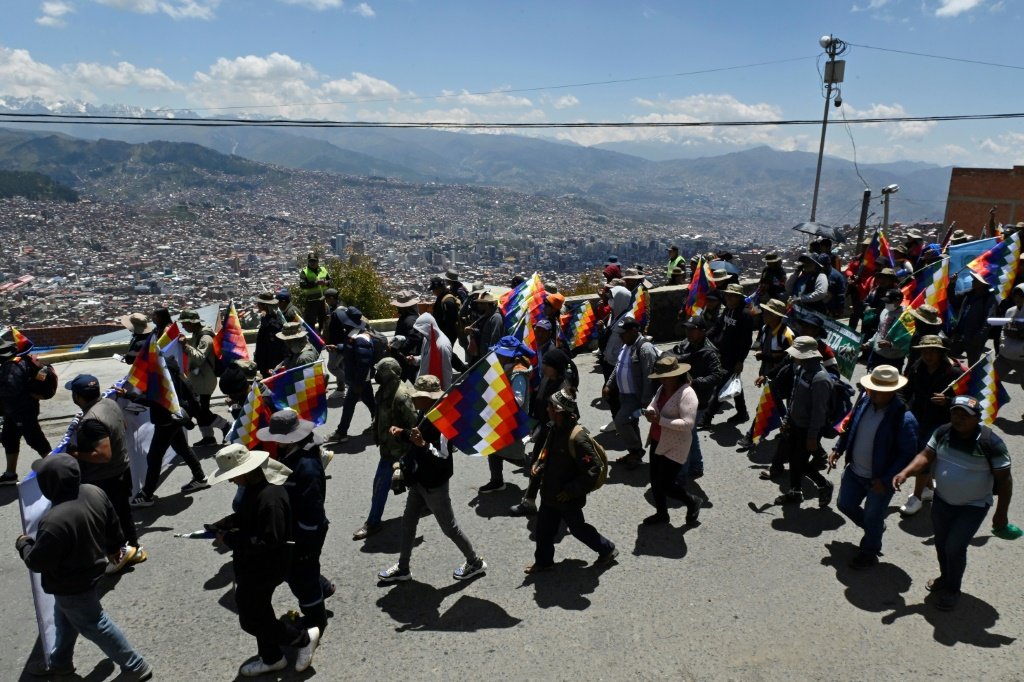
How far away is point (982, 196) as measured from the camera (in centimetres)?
3391

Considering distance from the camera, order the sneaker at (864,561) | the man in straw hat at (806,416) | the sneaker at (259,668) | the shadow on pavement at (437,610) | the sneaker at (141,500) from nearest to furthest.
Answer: the sneaker at (259,668)
the shadow on pavement at (437,610)
the sneaker at (864,561)
the man in straw hat at (806,416)
the sneaker at (141,500)

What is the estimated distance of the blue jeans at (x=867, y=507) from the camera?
4.93 m

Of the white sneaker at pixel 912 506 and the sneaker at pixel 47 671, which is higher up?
the white sneaker at pixel 912 506

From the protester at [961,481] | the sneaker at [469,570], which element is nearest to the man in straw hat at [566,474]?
the sneaker at [469,570]

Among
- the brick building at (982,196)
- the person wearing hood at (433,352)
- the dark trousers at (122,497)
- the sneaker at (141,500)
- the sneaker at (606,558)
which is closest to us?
the sneaker at (606,558)

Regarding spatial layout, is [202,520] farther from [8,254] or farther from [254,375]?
[8,254]

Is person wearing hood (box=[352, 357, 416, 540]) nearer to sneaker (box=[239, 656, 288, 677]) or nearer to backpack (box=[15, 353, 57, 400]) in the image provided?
sneaker (box=[239, 656, 288, 677])

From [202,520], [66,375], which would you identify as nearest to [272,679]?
[202,520]

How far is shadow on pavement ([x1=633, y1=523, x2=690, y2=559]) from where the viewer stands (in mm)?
5402

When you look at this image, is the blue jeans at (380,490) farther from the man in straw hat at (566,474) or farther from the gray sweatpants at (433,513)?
the man in straw hat at (566,474)

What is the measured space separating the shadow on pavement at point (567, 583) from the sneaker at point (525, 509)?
79 centimetres

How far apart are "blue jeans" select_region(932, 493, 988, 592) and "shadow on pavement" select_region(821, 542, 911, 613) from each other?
0.33m

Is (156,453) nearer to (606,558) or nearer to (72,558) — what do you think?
(72,558)

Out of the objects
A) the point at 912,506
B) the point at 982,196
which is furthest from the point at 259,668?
the point at 982,196
